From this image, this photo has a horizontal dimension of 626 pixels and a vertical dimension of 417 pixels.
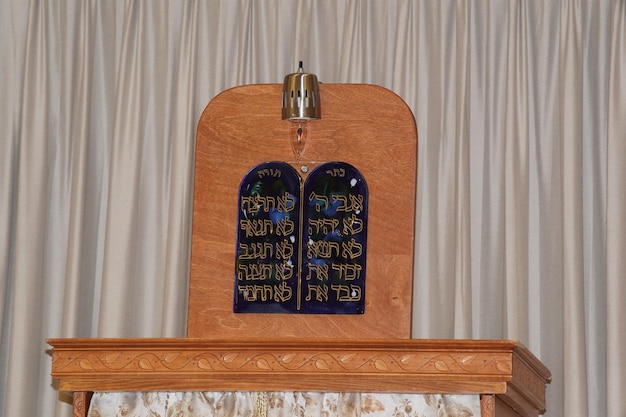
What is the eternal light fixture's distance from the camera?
303 centimetres

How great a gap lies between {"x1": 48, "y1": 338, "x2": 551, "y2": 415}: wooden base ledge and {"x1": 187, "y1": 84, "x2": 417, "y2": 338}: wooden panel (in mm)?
320

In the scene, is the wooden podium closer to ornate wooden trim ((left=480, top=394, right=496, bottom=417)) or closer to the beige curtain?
ornate wooden trim ((left=480, top=394, right=496, bottom=417))

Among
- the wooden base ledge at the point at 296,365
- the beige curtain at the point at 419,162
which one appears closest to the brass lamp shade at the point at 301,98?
the beige curtain at the point at 419,162

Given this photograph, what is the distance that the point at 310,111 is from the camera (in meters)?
3.04

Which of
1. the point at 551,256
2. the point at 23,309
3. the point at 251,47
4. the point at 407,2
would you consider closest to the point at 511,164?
the point at 551,256

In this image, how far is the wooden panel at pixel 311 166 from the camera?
9.62 feet

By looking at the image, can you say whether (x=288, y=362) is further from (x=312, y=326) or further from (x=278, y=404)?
(x=312, y=326)

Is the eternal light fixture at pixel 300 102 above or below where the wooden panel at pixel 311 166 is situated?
above

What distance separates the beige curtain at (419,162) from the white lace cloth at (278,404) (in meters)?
0.64

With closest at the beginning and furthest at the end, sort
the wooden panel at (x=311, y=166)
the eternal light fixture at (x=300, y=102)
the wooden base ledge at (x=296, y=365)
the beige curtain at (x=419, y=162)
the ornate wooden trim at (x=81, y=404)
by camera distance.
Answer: the wooden base ledge at (x=296, y=365) < the ornate wooden trim at (x=81, y=404) < the wooden panel at (x=311, y=166) < the eternal light fixture at (x=300, y=102) < the beige curtain at (x=419, y=162)

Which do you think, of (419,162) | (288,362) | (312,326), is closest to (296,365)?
(288,362)

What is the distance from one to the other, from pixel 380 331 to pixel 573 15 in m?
1.11

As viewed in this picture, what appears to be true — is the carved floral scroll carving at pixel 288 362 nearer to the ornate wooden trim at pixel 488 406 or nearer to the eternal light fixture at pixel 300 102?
the ornate wooden trim at pixel 488 406

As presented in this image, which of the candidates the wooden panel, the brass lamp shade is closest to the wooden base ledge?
the wooden panel
